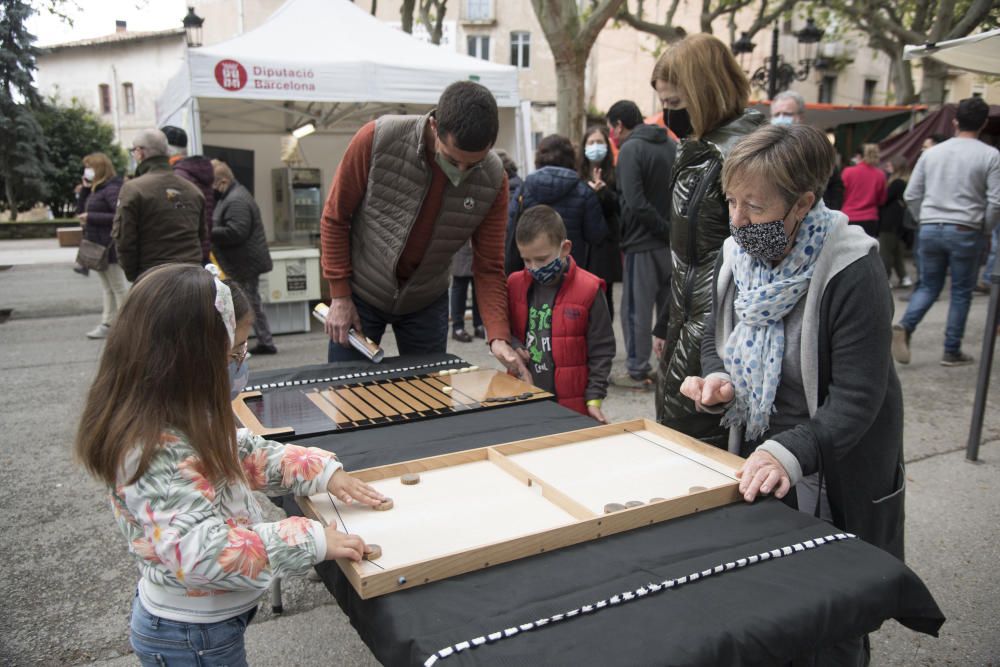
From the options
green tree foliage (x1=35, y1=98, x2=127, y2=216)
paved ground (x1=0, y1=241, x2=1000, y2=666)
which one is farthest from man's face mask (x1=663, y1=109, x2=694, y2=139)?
green tree foliage (x1=35, y1=98, x2=127, y2=216)

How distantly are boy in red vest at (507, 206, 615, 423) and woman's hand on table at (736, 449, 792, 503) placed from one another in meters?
1.22

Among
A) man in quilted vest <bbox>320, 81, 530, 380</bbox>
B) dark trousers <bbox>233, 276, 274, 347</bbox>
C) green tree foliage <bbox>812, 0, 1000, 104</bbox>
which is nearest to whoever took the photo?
man in quilted vest <bbox>320, 81, 530, 380</bbox>

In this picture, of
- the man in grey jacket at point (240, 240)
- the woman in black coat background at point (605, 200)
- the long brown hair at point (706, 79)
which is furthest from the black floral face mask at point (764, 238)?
the man in grey jacket at point (240, 240)

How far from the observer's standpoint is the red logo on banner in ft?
21.4

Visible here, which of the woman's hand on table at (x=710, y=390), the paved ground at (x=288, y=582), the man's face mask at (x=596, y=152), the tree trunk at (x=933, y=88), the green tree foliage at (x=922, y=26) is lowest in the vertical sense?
the paved ground at (x=288, y=582)

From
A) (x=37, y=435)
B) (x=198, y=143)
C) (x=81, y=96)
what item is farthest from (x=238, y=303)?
(x=81, y=96)

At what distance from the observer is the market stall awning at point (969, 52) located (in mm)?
3191

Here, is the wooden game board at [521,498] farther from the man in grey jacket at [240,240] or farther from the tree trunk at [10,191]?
the tree trunk at [10,191]

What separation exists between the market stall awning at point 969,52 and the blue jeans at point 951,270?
190 cm

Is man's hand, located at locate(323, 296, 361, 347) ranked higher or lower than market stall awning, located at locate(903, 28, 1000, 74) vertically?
lower

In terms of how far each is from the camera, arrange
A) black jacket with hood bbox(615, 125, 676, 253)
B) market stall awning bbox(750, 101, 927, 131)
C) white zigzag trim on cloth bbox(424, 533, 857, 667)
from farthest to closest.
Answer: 1. market stall awning bbox(750, 101, 927, 131)
2. black jacket with hood bbox(615, 125, 676, 253)
3. white zigzag trim on cloth bbox(424, 533, 857, 667)

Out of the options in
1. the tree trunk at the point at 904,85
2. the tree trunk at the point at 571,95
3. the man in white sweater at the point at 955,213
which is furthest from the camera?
the tree trunk at the point at 904,85

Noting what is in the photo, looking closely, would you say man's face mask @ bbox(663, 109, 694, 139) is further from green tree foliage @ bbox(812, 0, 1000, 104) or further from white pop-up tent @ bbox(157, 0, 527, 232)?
green tree foliage @ bbox(812, 0, 1000, 104)

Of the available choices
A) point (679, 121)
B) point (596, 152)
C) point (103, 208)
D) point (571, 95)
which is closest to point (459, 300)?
point (596, 152)
